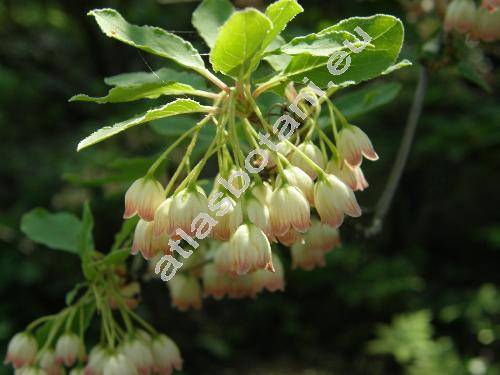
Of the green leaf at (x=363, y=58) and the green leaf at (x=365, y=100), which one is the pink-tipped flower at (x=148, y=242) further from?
the green leaf at (x=365, y=100)


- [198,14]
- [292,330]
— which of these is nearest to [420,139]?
[292,330]

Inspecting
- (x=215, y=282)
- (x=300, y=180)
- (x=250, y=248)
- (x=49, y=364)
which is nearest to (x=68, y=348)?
(x=49, y=364)

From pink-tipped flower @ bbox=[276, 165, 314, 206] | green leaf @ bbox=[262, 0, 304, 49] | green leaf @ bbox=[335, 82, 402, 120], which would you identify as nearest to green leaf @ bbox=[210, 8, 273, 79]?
green leaf @ bbox=[262, 0, 304, 49]

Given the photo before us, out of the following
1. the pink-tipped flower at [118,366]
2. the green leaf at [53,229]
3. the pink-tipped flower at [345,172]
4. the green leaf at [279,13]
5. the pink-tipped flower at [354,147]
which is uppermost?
the green leaf at [279,13]

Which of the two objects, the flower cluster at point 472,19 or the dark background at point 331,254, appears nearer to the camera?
the flower cluster at point 472,19

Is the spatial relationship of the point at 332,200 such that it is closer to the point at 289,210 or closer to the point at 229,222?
the point at 289,210

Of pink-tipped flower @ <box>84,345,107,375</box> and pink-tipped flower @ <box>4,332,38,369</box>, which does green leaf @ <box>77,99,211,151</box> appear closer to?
pink-tipped flower @ <box>84,345,107,375</box>

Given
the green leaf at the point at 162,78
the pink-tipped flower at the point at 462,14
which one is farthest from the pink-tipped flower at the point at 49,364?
the pink-tipped flower at the point at 462,14

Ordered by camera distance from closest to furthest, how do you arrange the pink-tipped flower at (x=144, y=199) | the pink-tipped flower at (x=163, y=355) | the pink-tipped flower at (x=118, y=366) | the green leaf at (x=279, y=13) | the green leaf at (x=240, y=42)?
the green leaf at (x=240, y=42) → the green leaf at (x=279, y=13) → the pink-tipped flower at (x=144, y=199) → the pink-tipped flower at (x=118, y=366) → the pink-tipped flower at (x=163, y=355)
